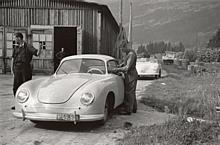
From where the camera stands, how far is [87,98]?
5961 millimetres

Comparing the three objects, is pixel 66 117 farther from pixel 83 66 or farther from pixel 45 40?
pixel 45 40

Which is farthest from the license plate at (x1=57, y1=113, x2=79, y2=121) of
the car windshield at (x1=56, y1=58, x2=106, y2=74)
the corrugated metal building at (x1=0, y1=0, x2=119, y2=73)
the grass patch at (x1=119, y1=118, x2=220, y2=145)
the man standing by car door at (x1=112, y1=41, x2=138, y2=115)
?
the corrugated metal building at (x1=0, y1=0, x2=119, y2=73)

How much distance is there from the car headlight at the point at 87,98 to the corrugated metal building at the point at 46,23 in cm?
1311

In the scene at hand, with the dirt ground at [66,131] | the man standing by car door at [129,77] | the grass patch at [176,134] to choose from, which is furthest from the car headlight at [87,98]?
the man standing by car door at [129,77]

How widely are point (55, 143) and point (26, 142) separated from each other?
465mm

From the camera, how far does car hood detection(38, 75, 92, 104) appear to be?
19.6 ft

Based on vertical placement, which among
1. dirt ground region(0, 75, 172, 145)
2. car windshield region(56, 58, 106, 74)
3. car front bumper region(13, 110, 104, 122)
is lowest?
dirt ground region(0, 75, 172, 145)

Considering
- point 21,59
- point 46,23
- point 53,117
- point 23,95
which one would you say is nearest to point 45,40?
point 46,23

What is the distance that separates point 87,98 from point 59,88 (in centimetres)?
Result: 61

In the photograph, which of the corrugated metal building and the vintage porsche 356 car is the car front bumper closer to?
the vintage porsche 356 car

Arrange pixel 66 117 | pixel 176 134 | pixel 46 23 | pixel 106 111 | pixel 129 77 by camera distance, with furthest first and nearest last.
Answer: pixel 46 23
pixel 129 77
pixel 106 111
pixel 66 117
pixel 176 134

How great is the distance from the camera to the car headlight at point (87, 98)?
5927mm

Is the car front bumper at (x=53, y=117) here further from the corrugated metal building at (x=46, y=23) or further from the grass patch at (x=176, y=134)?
the corrugated metal building at (x=46, y=23)

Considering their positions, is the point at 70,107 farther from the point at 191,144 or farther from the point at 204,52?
the point at 204,52
